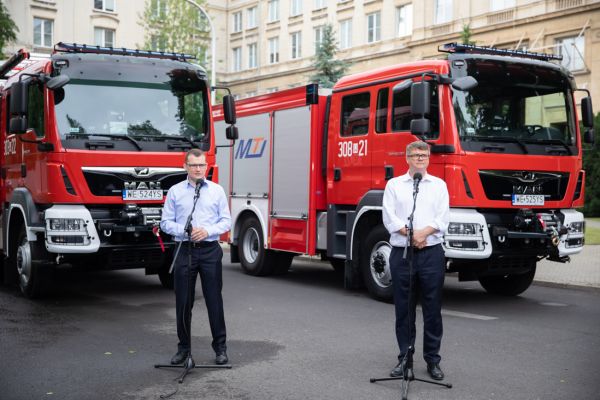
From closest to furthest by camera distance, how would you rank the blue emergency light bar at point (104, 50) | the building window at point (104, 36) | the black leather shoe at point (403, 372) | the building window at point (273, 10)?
the black leather shoe at point (403, 372) < the blue emergency light bar at point (104, 50) < the building window at point (104, 36) < the building window at point (273, 10)

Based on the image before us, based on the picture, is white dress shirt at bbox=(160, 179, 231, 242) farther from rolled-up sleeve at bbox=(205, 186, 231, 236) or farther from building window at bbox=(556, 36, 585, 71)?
building window at bbox=(556, 36, 585, 71)

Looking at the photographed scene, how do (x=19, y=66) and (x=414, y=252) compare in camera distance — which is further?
(x=19, y=66)

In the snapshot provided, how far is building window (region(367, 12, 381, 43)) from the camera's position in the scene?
→ 4656 centimetres

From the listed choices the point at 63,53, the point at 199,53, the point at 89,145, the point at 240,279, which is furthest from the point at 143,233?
the point at 199,53

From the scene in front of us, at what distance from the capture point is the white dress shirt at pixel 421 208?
5898 mm

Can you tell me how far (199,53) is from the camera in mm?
43031

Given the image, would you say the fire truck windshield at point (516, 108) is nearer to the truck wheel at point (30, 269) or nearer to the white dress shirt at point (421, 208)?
the white dress shirt at point (421, 208)

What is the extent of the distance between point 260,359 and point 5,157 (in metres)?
6.27

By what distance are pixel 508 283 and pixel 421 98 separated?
3530mm

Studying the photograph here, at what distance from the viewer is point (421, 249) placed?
5.93m

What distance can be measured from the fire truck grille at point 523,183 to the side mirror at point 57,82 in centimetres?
Result: 508

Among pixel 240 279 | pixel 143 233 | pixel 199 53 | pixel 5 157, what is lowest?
pixel 240 279

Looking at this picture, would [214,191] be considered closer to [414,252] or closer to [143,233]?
[414,252]

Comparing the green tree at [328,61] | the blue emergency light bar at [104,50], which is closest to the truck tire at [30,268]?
the blue emergency light bar at [104,50]
